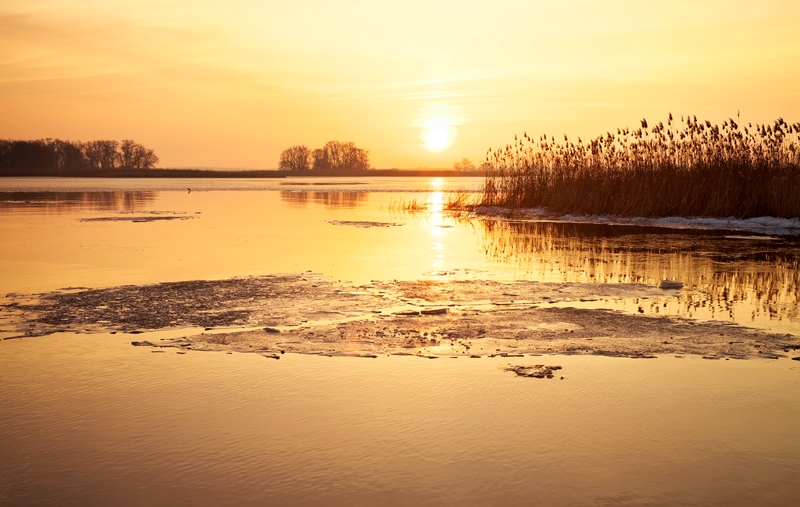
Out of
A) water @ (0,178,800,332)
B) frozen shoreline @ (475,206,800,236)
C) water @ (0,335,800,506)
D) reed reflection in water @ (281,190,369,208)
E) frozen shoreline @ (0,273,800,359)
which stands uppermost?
reed reflection in water @ (281,190,369,208)

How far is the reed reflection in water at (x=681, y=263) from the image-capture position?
7629mm

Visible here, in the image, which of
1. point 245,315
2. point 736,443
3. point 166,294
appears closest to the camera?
point 736,443

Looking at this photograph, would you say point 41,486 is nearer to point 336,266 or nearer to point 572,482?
point 572,482

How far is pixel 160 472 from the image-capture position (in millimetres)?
3422

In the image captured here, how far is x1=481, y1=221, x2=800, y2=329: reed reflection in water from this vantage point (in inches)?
300

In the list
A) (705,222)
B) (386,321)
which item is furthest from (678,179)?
(386,321)

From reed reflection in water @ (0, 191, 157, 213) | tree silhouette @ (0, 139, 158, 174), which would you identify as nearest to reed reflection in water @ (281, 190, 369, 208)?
reed reflection in water @ (0, 191, 157, 213)

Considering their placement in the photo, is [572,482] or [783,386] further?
[783,386]

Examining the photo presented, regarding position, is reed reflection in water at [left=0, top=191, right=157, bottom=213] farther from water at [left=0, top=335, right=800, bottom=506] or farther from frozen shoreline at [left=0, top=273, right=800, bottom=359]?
water at [left=0, top=335, right=800, bottom=506]

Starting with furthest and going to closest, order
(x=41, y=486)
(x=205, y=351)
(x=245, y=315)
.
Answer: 1. (x=245, y=315)
2. (x=205, y=351)
3. (x=41, y=486)

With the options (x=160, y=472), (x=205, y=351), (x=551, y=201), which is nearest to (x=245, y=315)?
(x=205, y=351)

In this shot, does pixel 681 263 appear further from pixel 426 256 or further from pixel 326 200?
pixel 326 200

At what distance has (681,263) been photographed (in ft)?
36.3

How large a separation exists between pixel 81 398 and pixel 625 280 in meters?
6.99
